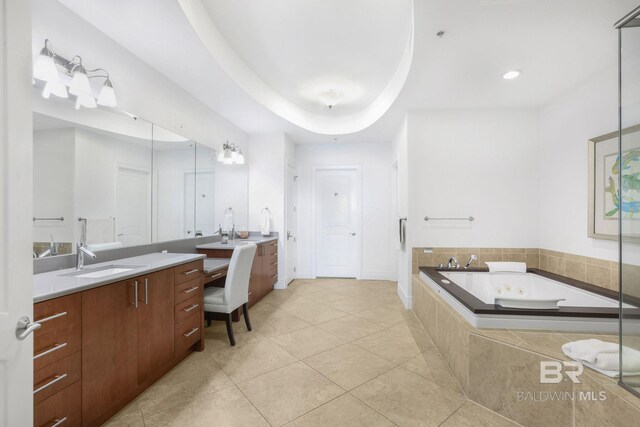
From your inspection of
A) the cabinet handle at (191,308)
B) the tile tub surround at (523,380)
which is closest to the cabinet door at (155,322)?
the cabinet handle at (191,308)

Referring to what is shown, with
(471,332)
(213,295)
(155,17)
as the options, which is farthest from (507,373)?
(155,17)

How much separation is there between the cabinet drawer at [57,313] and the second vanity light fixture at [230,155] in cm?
269

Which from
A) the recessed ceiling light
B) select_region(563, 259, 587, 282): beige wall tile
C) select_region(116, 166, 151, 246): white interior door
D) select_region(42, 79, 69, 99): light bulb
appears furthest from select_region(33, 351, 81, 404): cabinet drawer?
select_region(563, 259, 587, 282): beige wall tile

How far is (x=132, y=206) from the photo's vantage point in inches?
93.2

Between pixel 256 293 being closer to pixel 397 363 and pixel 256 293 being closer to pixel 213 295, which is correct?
pixel 213 295

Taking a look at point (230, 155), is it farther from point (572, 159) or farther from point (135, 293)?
point (572, 159)

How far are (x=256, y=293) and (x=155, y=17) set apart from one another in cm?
302

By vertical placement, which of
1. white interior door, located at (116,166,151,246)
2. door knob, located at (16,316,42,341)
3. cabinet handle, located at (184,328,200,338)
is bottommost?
cabinet handle, located at (184,328,200,338)

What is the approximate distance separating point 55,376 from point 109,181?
1425 mm

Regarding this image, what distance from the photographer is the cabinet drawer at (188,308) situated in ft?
6.91

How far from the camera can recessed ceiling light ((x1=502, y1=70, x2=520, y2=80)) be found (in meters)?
2.53

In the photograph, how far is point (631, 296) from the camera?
133 centimetres

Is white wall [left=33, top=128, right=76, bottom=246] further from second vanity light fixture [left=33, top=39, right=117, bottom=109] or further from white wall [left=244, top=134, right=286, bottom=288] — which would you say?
white wall [left=244, top=134, right=286, bottom=288]

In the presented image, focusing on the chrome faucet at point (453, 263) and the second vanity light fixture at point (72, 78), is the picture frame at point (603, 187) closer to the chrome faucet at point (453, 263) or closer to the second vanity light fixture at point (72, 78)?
the chrome faucet at point (453, 263)
